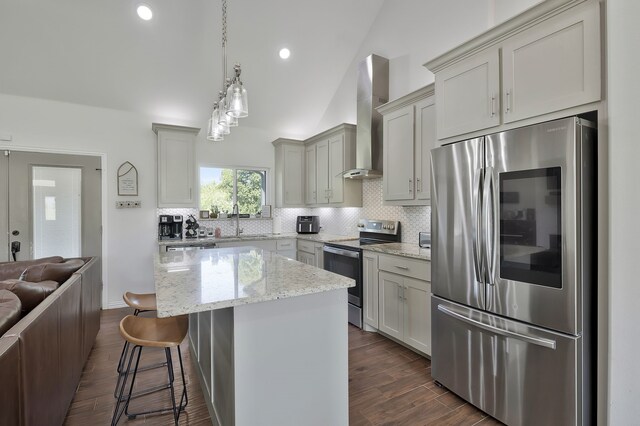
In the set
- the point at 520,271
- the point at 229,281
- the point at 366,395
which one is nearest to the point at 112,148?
the point at 229,281

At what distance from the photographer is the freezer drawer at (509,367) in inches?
63.9

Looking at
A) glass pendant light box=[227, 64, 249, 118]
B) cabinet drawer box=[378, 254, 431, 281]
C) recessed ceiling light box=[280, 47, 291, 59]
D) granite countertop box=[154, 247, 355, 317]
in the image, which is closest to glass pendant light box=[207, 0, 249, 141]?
glass pendant light box=[227, 64, 249, 118]

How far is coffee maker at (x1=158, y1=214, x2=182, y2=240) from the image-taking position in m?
4.38

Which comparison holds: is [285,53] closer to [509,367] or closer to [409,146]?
[409,146]

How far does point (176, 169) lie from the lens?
14.5 ft

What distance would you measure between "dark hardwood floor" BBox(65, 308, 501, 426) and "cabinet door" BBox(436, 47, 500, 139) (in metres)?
1.94

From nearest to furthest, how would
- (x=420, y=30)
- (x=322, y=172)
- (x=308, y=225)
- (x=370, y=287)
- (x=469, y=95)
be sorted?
(x=469, y=95), (x=370, y=287), (x=420, y=30), (x=322, y=172), (x=308, y=225)

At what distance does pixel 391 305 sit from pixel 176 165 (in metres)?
3.46

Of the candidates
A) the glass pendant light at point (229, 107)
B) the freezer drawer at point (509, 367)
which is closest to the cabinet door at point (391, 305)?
the freezer drawer at point (509, 367)

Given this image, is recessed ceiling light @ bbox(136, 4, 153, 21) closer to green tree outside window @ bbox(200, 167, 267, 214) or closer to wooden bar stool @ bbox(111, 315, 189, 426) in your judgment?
green tree outside window @ bbox(200, 167, 267, 214)

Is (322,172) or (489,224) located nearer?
(489,224)

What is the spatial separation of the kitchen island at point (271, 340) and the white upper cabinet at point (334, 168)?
2659 millimetres

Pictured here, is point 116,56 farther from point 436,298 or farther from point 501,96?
point 436,298

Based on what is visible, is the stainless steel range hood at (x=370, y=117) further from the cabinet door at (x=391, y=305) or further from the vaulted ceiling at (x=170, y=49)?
the cabinet door at (x=391, y=305)
